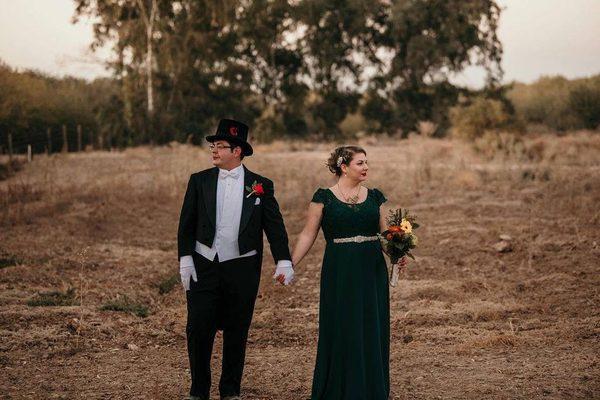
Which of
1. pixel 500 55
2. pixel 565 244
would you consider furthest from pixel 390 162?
pixel 500 55

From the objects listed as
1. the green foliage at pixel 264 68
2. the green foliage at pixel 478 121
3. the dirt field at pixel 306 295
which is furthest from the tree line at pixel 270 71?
the dirt field at pixel 306 295

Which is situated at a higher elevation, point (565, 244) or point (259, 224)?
point (259, 224)

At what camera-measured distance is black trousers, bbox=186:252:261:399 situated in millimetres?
5727

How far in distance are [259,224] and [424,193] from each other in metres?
14.8

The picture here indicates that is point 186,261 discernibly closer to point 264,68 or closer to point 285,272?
point 285,272

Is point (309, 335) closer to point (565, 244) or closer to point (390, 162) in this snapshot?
point (565, 244)

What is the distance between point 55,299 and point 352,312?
5.38 meters

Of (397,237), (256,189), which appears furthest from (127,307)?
(397,237)

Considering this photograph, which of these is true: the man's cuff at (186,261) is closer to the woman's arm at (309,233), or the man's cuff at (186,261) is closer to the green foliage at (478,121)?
the woman's arm at (309,233)

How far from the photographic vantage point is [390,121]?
46.4 metres

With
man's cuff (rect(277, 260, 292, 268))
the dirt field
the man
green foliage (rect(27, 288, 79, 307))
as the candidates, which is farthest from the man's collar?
green foliage (rect(27, 288, 79, 307))

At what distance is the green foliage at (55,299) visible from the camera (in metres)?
9.69

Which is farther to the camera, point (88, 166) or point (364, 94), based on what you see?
point (364, 94)

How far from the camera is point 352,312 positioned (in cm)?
585
